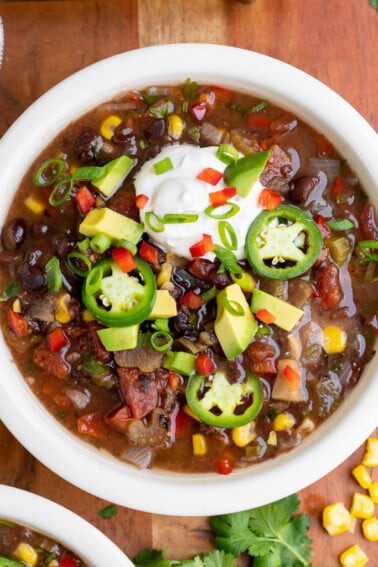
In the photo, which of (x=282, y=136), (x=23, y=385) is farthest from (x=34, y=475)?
(x=282, y=136)

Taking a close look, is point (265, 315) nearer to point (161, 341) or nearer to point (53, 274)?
point (161, 341)

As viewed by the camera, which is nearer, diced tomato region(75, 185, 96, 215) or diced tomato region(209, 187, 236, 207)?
diced tomato region(209, 187, 236, 207)

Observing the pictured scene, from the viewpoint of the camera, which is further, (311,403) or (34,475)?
(34,475)

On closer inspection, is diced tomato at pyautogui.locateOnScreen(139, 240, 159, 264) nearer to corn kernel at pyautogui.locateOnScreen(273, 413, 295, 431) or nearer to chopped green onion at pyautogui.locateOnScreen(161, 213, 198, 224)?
chopped green onion at pyautogui.locateOnScreen(161, 213, 198, 224)

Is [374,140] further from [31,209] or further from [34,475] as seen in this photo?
[34,475]

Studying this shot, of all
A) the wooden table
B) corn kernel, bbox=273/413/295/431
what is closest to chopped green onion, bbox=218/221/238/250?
corn kernel, bbox=273/413/295/431

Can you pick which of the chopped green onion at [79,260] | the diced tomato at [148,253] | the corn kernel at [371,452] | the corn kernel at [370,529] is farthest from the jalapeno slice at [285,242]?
the corn kernel at [370,529]

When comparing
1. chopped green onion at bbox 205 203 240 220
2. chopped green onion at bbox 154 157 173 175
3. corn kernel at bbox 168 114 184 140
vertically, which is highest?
corn kernel at bbox 168 114 184 140
